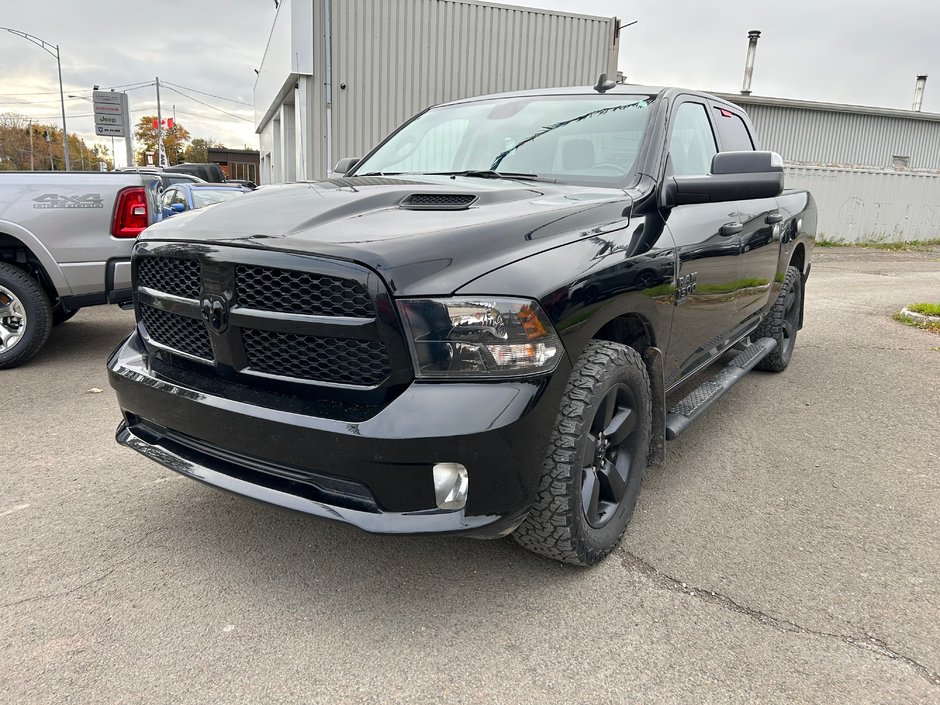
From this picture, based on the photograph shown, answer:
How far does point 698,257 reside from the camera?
313 centimetres

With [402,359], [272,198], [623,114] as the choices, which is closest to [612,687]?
[402,359]

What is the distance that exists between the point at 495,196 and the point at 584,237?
378 millimetres

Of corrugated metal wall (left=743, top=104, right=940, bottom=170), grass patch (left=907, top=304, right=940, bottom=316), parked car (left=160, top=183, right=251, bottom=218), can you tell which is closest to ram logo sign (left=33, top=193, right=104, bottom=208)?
parked car (left=160, top=183, right=251, bottom=218)

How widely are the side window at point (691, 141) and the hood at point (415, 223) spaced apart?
709mm

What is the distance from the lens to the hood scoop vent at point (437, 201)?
94.1 inches

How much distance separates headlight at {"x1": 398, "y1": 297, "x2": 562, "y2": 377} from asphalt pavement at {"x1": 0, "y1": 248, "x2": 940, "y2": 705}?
61 cm

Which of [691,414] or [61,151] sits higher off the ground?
[61,151]

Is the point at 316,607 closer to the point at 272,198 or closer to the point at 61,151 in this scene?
the point at 272,198

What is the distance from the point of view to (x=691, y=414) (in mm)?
3227

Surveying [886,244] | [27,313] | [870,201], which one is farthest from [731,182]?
[886,244]

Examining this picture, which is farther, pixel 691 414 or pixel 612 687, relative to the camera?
pixel 691 414

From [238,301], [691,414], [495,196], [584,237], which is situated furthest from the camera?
[691,414]

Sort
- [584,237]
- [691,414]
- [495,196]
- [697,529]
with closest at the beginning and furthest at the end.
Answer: [584,237] → [495,196] → [697,529] → [691,414]

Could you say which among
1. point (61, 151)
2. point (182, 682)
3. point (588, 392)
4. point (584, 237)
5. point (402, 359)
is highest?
Result: point (61, 151)
